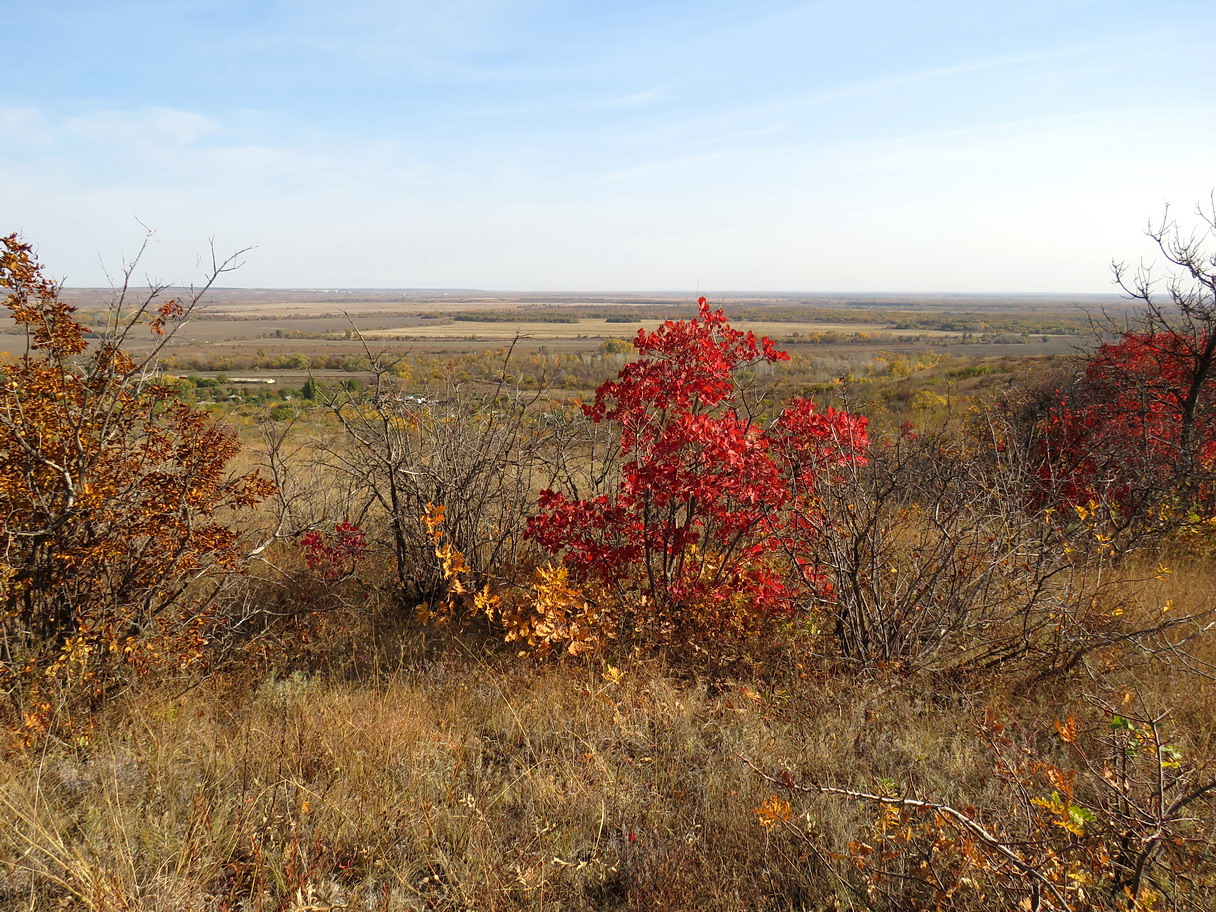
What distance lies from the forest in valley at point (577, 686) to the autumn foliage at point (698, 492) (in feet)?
0.11

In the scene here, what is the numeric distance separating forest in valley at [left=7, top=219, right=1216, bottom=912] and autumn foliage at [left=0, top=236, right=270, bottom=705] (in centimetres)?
2

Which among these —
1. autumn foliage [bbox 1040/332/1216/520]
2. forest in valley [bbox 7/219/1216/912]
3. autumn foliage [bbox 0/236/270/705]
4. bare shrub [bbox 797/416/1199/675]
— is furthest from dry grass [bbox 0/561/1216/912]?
autumn foliage [bbox 1040/332/1216/520]

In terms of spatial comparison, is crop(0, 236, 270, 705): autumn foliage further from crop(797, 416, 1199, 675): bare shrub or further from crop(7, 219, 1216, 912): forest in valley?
crop(797, 416, 1199, 675): bare shrub

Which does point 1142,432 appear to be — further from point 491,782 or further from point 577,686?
point 491,782

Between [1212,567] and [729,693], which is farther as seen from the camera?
[1212,567]

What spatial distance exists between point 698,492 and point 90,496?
11.6 feet

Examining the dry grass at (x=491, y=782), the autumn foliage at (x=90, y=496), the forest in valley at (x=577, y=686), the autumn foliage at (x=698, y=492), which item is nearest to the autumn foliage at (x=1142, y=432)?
the forest in valley at (x=577, y=686)

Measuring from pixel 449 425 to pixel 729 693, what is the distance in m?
3.34

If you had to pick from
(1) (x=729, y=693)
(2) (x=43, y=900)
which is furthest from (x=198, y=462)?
(1) (x=729, y=693)

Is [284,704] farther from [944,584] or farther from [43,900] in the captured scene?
[944,584]

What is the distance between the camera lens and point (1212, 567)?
678 cm

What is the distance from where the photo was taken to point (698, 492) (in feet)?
14.9

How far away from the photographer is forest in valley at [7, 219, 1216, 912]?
277 centimetres

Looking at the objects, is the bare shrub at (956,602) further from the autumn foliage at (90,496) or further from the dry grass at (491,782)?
the autumn foliage at (90,496)
